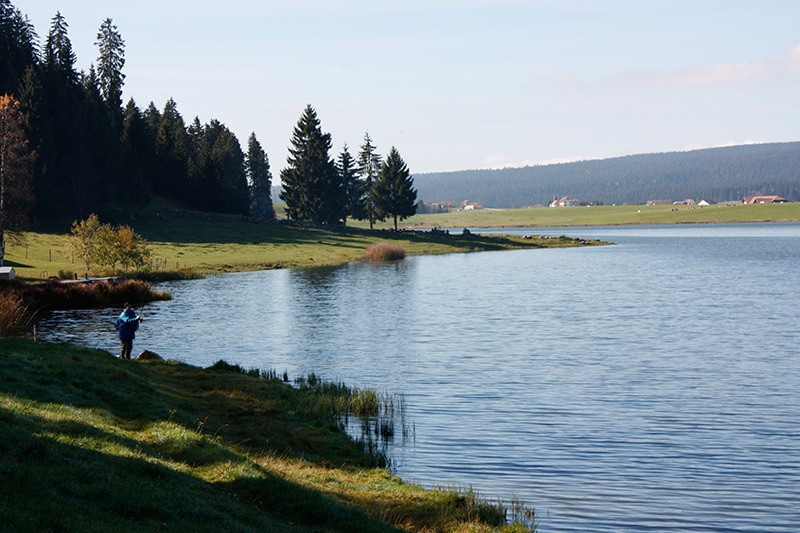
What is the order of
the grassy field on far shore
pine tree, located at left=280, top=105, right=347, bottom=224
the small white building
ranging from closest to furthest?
1. the small white building
2. the grassy field on far shore
3. pine tree, located at left=280, top=105, right=347, bottom=224

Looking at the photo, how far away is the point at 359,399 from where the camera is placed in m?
29.0

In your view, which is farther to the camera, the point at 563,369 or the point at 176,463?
the point at 563,369

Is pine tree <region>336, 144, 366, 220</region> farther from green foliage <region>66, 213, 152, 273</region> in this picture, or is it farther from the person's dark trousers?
the person's dark trousers

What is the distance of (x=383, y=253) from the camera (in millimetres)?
117250

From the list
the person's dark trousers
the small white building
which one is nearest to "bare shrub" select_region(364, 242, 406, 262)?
the small white building

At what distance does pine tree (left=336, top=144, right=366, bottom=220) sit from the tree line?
21 cm

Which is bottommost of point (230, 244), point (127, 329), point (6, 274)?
point (127, 329)

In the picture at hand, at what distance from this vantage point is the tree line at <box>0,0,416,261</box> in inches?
3944

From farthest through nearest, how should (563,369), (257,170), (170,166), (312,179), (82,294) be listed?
(257,170), (312,179), (170,166), (82,294), (563,369)

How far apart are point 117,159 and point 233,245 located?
18.7 m

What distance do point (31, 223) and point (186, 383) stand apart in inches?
3081

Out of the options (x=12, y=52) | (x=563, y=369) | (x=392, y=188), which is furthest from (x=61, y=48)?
(x=563, y=369)

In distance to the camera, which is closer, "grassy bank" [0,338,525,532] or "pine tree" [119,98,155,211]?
"grassy bank" [0,338,525,532]

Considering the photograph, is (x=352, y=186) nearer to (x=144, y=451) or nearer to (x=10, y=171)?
(x=10, y=171)
